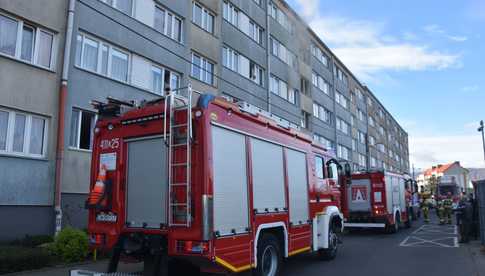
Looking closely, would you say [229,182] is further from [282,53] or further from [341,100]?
[341,100]

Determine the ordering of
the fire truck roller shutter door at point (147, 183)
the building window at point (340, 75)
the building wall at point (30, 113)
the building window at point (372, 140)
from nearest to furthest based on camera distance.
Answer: the fire truck roller shutter door at point (147, 183), the building wall at point (30, 113), the building window at point (340, 75), the building window at point (372, 140)

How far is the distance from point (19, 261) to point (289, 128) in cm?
607

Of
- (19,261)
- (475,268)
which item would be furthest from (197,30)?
(475,268)

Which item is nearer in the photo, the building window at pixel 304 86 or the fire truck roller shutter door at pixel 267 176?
the fire truck roller shutter door at pixel 267 176

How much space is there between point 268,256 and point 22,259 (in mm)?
5007

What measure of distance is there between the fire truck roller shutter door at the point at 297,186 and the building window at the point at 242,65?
13.4 metres

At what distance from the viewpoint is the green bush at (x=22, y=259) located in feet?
26.8

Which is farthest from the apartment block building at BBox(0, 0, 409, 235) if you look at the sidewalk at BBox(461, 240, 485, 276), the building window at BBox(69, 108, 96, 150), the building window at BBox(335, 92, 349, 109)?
the sidewalk at BBox(461, 240, 485, 276)

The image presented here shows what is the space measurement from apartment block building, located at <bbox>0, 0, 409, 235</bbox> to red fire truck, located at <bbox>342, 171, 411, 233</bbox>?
6.17 metres

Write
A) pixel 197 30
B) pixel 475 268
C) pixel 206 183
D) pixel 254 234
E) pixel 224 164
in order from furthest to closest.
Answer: pixel 197 30, pixel 475 268, pixel 254 234, pixel 224 164, pixel 206 183

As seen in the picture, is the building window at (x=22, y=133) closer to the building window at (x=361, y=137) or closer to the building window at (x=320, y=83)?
the building window at (x=320, y=83)

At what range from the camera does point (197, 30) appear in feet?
63.5

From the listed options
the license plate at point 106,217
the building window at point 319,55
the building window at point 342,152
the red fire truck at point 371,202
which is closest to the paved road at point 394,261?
the red fire truck at point 371,202

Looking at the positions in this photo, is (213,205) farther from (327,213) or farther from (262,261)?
(327,213)
